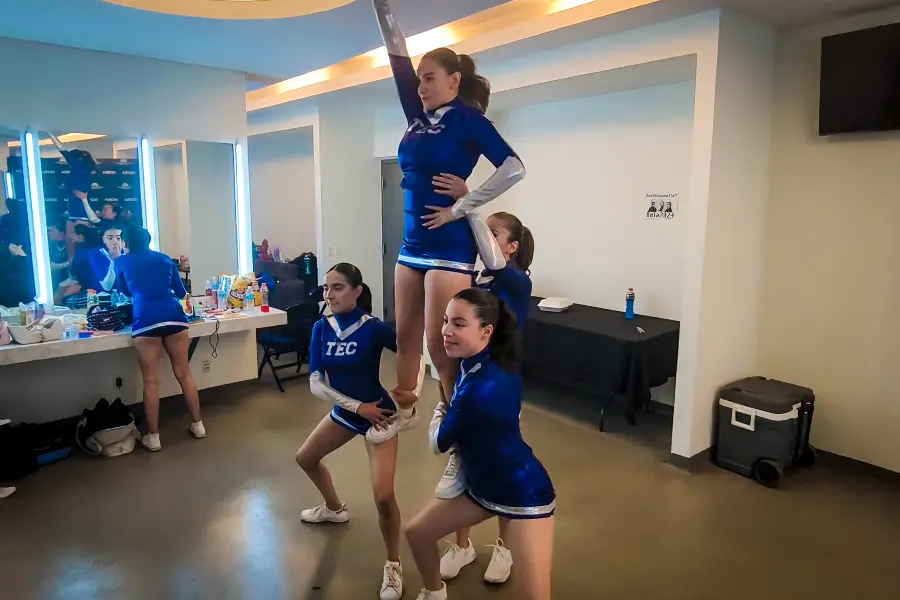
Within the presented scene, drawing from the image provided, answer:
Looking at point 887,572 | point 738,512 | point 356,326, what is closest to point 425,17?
point 356,326

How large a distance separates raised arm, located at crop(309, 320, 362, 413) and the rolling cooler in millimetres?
2493

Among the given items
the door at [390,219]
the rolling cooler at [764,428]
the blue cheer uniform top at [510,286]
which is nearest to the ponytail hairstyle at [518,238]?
the blue cheer uniform top at [510,286]

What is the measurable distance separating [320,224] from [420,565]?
4.83 meters

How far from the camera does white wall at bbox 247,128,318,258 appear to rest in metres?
7.55

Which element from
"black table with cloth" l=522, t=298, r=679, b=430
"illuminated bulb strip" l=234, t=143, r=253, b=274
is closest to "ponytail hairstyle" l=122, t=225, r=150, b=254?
"illuminated bulb strip" l=234, t=143, r=253, b=274

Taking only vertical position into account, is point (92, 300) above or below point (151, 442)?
above

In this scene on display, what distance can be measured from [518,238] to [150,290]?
2746 mm

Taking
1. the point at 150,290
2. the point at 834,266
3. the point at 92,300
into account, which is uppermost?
the point at 834,266

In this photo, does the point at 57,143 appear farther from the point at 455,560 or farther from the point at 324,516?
the point at 455,560

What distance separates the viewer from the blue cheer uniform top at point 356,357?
254cm

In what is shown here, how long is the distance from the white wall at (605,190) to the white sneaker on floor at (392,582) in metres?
2.99

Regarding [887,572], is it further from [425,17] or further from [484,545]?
[425,17]

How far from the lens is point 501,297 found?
212 cm

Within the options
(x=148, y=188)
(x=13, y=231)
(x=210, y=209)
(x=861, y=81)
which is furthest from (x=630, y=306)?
(x=13, y=231)
